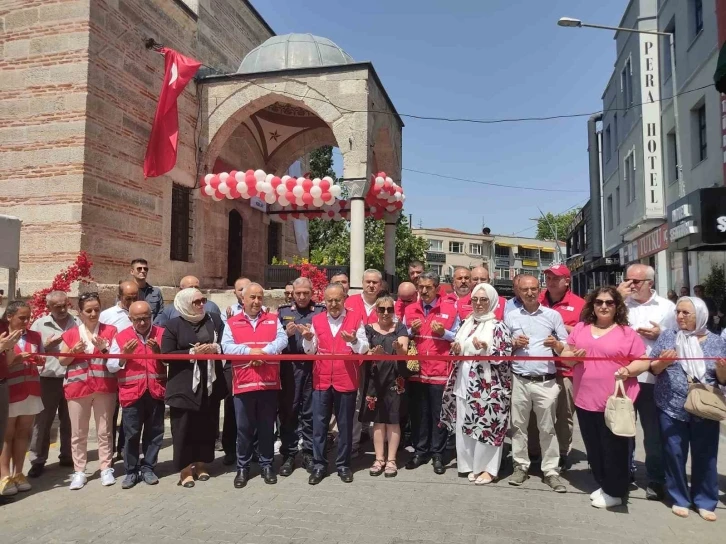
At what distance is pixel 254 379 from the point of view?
14.6ft

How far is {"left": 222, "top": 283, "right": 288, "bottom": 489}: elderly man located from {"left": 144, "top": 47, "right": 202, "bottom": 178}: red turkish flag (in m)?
6.29

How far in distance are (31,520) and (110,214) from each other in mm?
6292

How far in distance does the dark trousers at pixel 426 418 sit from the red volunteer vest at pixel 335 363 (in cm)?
65

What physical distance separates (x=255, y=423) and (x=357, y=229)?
22.2 feet

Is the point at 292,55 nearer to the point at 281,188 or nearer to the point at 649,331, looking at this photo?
the point at 281,188

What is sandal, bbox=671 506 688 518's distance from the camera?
3705mm

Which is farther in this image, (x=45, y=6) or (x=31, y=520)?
(x=45, y=6)

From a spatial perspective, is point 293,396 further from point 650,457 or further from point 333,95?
point 333,95

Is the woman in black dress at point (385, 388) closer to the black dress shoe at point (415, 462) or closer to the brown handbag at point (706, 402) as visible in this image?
the black dress shoe at point (415, 462)

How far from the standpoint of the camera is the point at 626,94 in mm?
18531

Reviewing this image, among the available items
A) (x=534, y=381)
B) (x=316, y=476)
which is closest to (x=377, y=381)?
(x=316, y=476)

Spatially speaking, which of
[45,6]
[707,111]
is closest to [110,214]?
[45,6]

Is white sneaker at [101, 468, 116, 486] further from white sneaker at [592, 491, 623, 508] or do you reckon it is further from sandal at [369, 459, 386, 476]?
white sneaker at [592, 491, 623, 508]

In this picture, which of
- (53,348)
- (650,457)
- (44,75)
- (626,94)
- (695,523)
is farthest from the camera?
(626,94)
